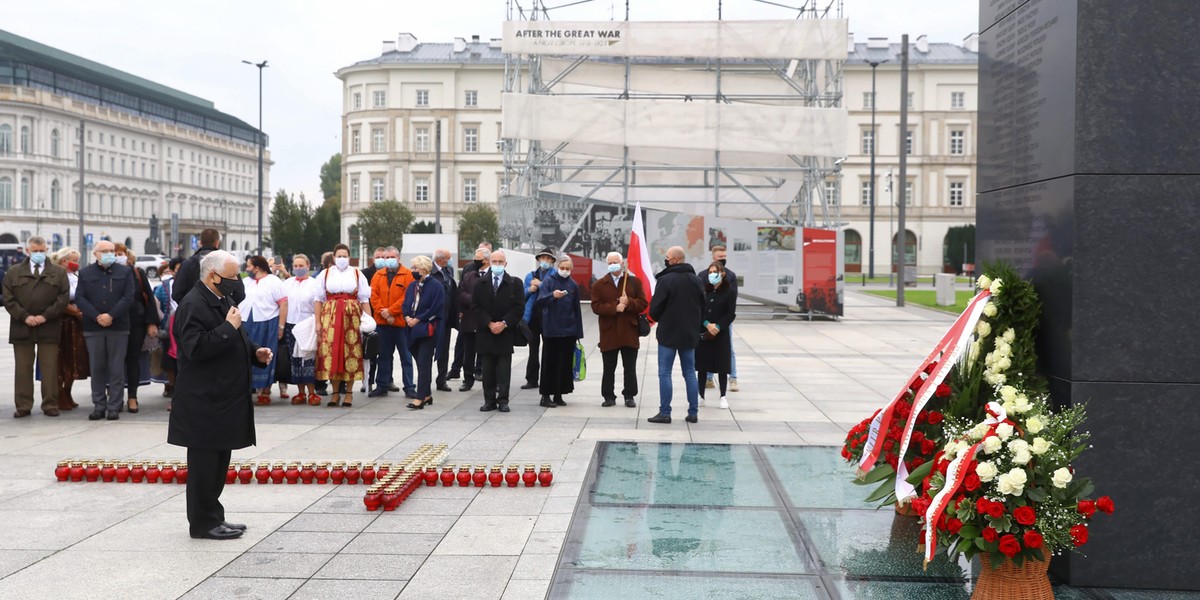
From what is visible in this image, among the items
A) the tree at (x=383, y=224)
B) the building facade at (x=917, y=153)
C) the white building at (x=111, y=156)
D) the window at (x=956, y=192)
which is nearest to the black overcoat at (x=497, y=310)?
the white building at (x=111, y=156)

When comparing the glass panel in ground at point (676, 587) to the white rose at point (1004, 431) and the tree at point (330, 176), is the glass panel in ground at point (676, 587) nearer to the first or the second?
the white rose at point (1004, 431)

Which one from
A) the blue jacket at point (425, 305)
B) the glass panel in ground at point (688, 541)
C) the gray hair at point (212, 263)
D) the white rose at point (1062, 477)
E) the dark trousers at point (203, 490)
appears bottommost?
the glass panel in ground at point (688, 541)

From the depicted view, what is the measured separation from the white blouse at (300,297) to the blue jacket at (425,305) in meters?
1.04

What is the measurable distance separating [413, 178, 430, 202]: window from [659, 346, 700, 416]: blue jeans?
76.6 metres

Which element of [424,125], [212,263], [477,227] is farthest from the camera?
[424,125]

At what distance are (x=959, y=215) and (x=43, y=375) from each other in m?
78.0

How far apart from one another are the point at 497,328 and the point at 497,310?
28 cm

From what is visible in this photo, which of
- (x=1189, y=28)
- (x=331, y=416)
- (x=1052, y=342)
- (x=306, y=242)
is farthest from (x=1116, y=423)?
(x=306, y=242)

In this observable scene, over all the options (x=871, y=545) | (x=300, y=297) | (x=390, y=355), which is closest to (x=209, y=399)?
(x=871, y=545)

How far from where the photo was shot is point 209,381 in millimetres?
6734

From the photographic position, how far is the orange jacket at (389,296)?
13.5 meters

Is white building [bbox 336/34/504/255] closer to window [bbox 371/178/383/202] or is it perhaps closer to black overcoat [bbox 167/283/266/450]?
window [bbox 371/178/383/202]

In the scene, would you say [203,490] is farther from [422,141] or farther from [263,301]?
[422,141]

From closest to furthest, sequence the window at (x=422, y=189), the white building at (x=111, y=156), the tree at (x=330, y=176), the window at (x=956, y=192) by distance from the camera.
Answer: the window at (x=956, y=192) → the window at (x=422, y=189) → the white building at (x=111, y=156) → the tree at (x=330, y=176)
